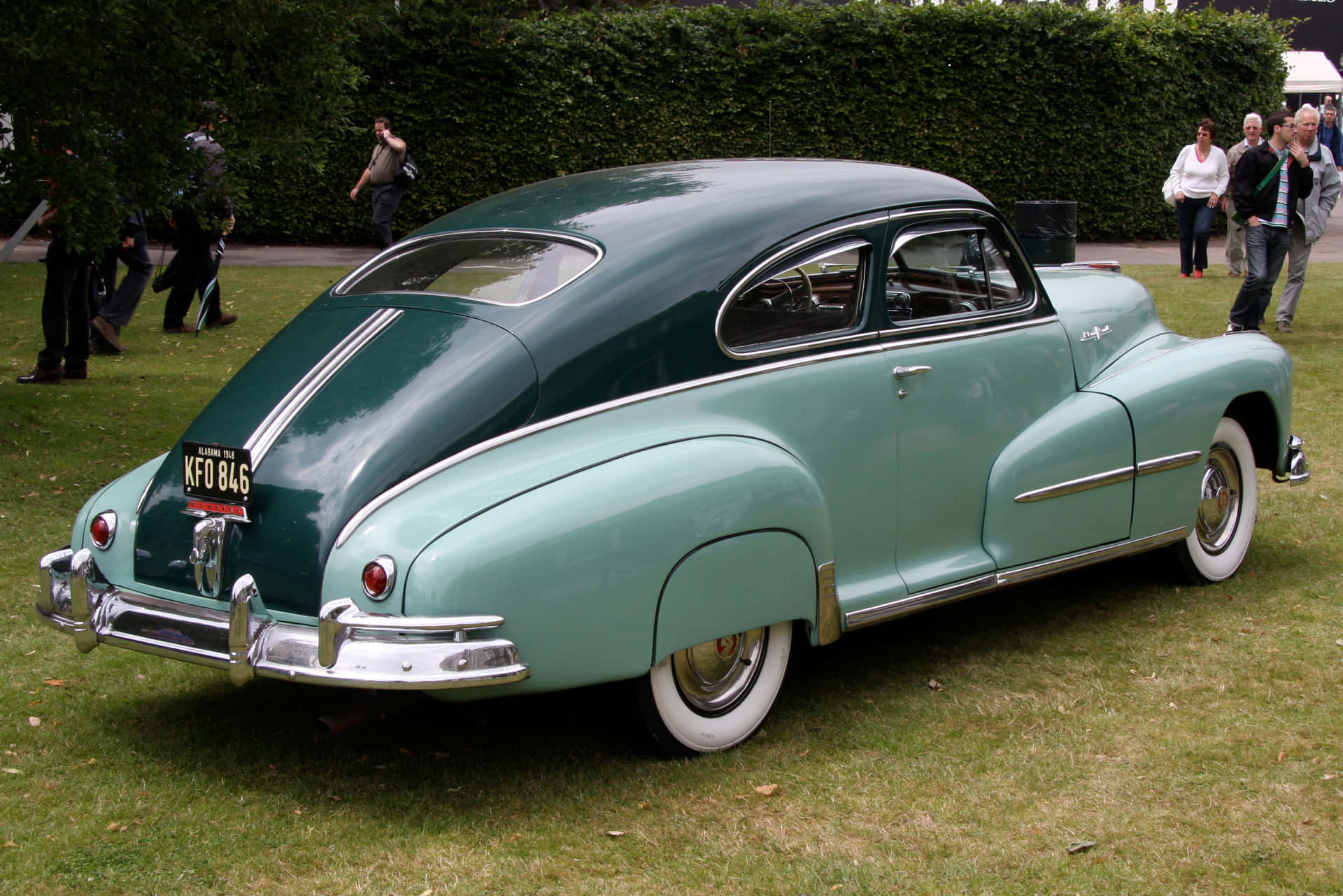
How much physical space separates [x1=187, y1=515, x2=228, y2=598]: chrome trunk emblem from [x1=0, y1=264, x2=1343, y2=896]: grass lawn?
1.96 feet

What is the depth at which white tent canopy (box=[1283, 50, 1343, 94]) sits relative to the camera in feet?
115

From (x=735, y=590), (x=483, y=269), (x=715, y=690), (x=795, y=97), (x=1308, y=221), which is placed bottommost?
(x=715, y=690)

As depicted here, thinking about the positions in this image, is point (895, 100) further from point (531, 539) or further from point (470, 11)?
point (531, 539)

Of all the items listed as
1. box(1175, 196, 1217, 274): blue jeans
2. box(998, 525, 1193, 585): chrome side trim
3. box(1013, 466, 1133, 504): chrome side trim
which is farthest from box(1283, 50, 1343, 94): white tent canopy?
box(1013, 466, 1133, 504): chrome side trim

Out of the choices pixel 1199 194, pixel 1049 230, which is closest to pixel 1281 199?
pixel 1049 230

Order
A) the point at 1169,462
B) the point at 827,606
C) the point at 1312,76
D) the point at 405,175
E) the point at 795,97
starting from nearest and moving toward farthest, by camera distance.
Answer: the point at 827,606
the point at 1169,462
the point at 405,175
the point at 795,97
the point at 1312,76

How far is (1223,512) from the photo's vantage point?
19.3 feet

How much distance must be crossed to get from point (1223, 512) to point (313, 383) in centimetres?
395

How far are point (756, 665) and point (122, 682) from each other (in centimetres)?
221

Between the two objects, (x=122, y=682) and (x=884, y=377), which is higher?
(x=884, y=377)

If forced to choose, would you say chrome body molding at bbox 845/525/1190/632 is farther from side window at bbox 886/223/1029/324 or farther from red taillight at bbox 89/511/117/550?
red taillight at bbox 89/511/117/550

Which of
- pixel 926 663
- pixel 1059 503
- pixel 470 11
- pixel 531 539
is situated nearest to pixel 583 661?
pixel 531 539

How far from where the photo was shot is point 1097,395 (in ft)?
17.1

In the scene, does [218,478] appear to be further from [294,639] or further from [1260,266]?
[1260,266]
